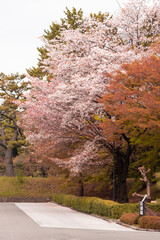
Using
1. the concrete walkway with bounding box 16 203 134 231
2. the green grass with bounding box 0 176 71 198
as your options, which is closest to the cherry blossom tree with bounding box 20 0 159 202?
the concrete walkway with bounding box 16 203 134 231

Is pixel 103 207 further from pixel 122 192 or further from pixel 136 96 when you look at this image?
pixel 136 96

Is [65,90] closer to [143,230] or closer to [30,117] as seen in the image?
[30,117]

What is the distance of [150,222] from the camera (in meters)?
15.7

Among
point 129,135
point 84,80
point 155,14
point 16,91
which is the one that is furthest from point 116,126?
point 16,91

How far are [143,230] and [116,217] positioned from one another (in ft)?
13.5

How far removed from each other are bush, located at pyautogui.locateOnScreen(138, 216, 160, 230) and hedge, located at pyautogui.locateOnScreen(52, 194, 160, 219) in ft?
9.28

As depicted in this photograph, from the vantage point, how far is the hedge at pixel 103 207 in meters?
19.3

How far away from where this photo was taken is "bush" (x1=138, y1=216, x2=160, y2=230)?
1547 centimetres

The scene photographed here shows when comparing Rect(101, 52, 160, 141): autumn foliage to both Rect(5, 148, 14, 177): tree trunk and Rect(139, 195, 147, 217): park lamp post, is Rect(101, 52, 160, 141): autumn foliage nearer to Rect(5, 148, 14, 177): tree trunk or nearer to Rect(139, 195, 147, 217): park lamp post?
Rect(139, 195, 147, 217): park lamp post

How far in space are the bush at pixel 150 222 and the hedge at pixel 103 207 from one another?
9.28ft

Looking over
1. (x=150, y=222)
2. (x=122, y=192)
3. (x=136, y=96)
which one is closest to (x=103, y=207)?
(x=122, y=192)

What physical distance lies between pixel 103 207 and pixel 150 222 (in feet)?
19.4

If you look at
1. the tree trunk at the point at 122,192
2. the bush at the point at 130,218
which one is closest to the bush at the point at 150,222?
the bush at the point at 130,218

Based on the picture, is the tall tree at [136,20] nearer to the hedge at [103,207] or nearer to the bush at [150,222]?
the hedge at [103,207]
